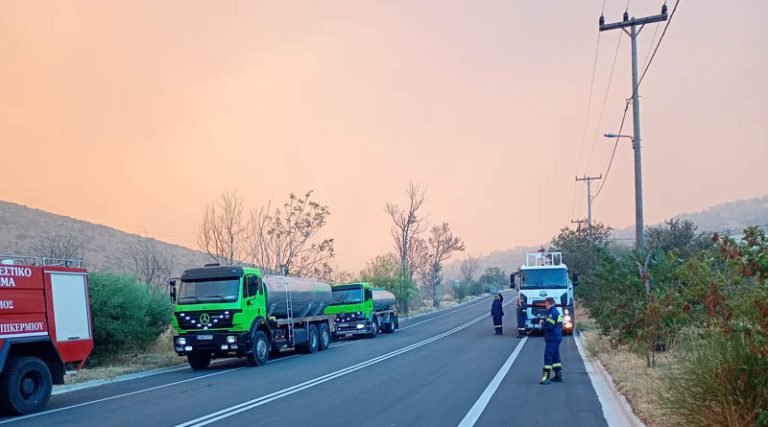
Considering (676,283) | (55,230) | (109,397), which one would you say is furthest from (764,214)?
(109,397)

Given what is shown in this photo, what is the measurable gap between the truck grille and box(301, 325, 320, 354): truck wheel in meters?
5.53

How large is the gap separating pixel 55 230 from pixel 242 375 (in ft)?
183

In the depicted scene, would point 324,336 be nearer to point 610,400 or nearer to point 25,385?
point 25,385

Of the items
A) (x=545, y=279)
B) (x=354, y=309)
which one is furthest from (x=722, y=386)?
(x=354, y=309)

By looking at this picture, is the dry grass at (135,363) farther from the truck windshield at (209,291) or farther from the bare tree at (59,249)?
the bare tree at (59,249)

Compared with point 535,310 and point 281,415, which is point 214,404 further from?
point 535,310

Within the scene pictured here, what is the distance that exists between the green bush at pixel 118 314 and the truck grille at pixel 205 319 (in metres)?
1.69

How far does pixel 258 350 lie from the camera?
22047 mm

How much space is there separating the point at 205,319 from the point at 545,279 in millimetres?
15161

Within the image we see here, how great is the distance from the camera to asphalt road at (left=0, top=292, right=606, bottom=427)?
1133 centimetres

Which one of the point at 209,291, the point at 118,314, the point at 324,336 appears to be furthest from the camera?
the point at 324,336

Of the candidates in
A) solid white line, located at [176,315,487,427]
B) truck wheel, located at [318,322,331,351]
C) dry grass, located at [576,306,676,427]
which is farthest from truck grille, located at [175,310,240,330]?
dry grass, located at [576,306,676,427]

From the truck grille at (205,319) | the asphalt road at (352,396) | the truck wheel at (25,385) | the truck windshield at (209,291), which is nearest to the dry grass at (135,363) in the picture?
the asphalt road at (352,396)

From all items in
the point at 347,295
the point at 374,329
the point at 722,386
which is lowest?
the point at 374,329
